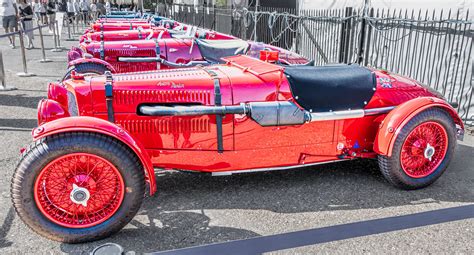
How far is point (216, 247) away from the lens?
1560 mm

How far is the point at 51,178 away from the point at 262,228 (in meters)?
1.54

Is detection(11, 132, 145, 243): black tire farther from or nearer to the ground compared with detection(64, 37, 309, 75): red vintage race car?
nearer to the ground

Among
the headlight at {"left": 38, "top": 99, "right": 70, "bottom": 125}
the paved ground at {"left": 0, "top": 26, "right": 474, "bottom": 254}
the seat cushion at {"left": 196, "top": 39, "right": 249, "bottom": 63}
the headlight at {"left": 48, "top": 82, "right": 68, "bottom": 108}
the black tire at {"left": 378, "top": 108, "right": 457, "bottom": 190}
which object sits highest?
the seat cushion at {"left": 196, "top": 39, "right": 249, "bottom": 63}

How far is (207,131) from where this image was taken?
3.29 metres

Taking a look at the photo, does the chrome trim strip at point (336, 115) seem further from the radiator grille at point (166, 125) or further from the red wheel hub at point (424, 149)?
the radiator grille at point (166, 125)

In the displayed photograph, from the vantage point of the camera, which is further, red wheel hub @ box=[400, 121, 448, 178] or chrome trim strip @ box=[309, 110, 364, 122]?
red wheel hub @ box=[400, 121, 448, 178]

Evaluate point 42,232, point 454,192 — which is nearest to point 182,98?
Answer: point 42,232

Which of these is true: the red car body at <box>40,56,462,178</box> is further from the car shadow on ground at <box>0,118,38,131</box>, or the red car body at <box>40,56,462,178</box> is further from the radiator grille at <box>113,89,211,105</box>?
the car shadow on ground at <box>0,118,38,131</box>

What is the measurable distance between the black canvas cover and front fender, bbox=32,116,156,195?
135 cm

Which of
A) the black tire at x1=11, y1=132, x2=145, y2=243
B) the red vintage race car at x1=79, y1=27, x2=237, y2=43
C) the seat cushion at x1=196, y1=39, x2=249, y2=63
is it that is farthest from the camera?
the red vintage race car at x1=79, y1=27, x2=237, y2=43

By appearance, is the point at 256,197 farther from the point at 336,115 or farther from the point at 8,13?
the point at 8,13

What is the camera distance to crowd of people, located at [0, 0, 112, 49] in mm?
12320

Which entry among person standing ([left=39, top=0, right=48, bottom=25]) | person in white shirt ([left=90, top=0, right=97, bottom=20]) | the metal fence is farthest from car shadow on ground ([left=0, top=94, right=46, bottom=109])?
person in white shirt ([left=90, top=0, right=97, bottom=20])

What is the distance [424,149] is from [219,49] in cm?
364
